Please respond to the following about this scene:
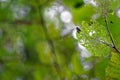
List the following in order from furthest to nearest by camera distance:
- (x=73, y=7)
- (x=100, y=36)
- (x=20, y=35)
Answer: (x=20, y=35) → (x=73, y=7) → (x=100, y=36)

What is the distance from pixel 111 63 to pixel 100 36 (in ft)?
0.13

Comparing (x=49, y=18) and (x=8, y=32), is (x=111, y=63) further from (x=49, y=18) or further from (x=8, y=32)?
(x=8, y=32)

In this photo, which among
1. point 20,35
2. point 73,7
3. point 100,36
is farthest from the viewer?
point 20,35

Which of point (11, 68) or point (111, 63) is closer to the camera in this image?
point (111, 63)

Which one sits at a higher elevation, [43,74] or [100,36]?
[100,36]

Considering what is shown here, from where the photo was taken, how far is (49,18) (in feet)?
3.89

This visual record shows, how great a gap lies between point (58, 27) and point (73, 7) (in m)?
0.17

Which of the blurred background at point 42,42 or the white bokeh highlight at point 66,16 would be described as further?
the white bokeh highlight at point 66,16

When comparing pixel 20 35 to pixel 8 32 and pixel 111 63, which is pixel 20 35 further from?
pixel 111 63

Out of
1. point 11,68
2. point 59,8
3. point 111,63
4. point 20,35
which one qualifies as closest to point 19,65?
point 11,68

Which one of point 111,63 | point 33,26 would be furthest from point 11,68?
point 111,63

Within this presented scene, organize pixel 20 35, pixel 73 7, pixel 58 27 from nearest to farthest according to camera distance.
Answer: pixel 73 7, pixel 58 27, pixel 20 35

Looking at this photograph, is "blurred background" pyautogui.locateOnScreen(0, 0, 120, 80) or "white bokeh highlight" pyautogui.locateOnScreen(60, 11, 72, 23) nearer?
"blurred background" pyautogui.locateOnScreen(0, 0, 120, 80)

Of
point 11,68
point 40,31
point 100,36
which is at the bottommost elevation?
point 11,68
